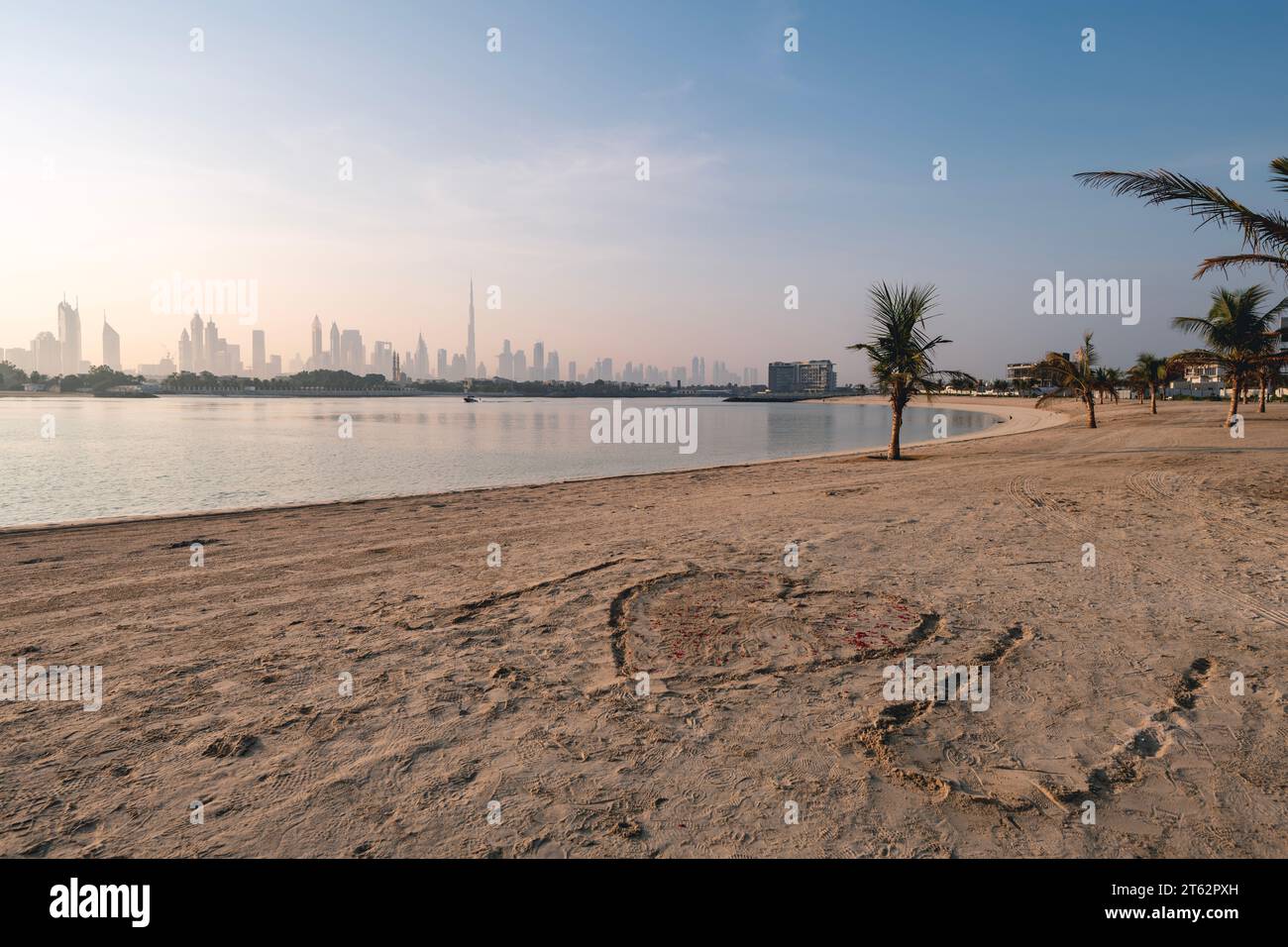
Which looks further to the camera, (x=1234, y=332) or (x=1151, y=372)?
(x=1151, y=372)

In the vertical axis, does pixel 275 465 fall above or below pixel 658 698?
above

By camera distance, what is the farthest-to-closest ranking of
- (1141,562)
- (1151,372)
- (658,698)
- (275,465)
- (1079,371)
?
(1151,372) < (1079,371) < (275,465) < (1141,562) < (658,698)

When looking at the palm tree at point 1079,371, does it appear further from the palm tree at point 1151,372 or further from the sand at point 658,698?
the sand at point 658,698

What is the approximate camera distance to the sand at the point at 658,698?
10.3ft

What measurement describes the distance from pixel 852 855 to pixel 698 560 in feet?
18.5

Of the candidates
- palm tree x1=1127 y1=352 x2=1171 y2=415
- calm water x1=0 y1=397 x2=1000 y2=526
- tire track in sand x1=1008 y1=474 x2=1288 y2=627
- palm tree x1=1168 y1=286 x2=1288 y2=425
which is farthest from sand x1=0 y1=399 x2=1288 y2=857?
palm tree x1=1127 y1=352 x2=1171 y2=415

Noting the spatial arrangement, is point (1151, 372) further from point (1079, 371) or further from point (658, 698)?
point (658, 698)

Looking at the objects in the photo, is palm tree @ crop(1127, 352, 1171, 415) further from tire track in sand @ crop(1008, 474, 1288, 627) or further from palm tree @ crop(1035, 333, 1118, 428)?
tire track in sand @ crop(1008, 474, 1288, 627)

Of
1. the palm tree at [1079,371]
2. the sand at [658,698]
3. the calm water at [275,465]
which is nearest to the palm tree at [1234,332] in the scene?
the palm tree at [1079,371]

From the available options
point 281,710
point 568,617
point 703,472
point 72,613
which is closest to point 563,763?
point 281,710

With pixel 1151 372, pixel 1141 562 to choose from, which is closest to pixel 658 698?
pixel 1141 562

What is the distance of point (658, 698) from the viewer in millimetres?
4523

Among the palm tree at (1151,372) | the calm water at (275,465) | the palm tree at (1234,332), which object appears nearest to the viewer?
the calm water at (275,465)

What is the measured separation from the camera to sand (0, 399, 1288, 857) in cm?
312
